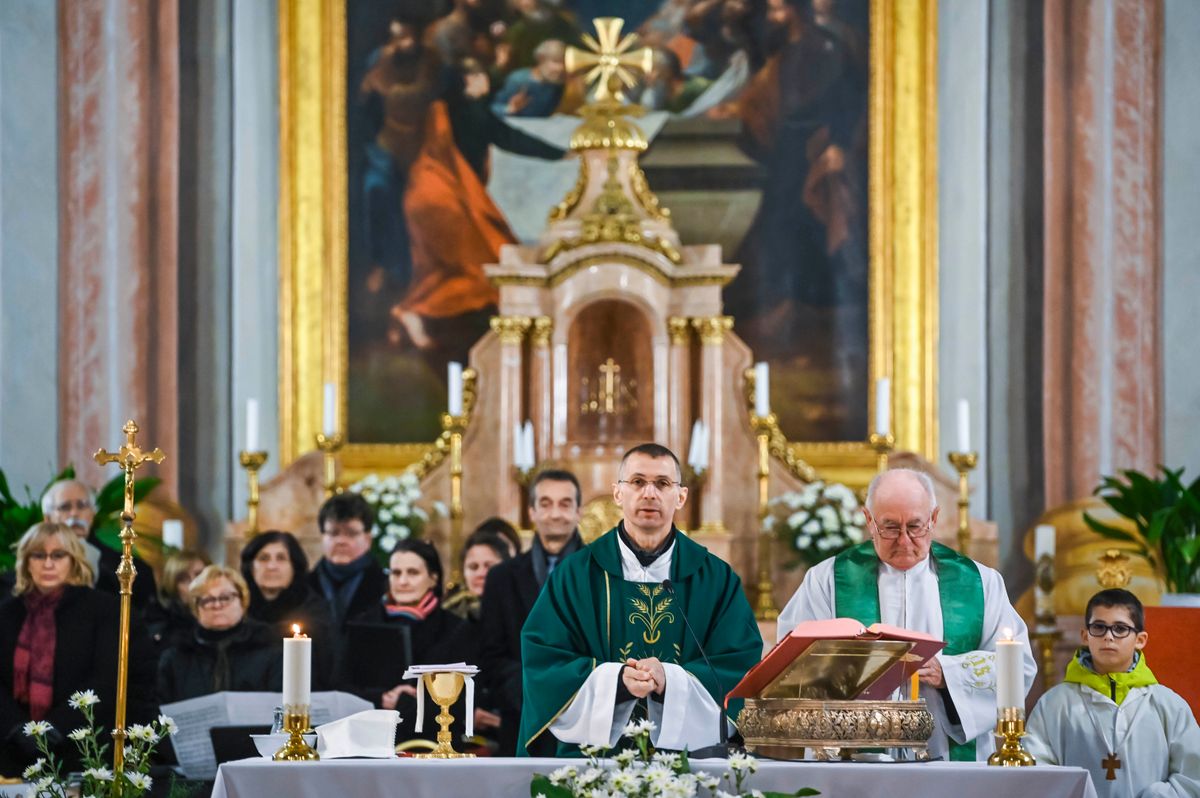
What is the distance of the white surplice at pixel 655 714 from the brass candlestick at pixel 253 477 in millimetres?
5389

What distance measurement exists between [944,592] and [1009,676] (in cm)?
91

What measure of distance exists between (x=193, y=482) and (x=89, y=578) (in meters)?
4.56

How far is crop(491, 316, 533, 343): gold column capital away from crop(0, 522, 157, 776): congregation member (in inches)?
140

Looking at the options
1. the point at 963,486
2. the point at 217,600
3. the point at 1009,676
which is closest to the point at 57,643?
the point at 217,600

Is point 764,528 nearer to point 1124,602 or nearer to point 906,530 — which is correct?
point 1124,602

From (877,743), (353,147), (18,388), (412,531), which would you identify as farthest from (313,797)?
(353,147)

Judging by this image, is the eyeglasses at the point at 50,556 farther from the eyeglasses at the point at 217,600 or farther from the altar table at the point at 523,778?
the altar table at the point at 523,778

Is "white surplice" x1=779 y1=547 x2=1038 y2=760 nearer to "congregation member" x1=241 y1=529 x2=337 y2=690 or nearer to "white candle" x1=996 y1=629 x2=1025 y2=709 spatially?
"white candle" x1=996 y1=629 x2=1025 y2=709

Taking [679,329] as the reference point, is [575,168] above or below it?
above

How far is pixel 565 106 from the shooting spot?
12164mm

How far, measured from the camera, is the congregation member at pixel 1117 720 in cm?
616

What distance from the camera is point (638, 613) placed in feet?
17.5

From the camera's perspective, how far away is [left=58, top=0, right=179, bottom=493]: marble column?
37.1 ft

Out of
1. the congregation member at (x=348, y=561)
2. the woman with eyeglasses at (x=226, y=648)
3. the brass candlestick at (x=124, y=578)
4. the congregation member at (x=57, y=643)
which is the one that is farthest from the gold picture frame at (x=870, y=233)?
the brass candlestick at (x=124, y=578)
